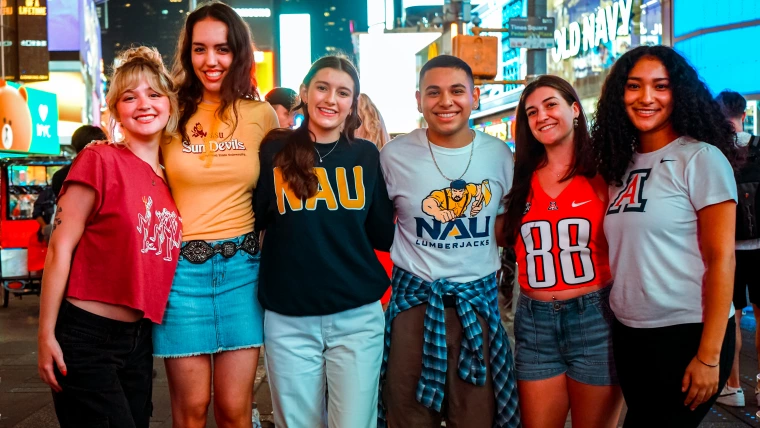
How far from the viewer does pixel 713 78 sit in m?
10.7

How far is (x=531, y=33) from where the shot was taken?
32.8ft

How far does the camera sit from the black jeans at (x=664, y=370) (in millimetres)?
2758

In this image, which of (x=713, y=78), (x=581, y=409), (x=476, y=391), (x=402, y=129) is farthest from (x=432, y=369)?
(x=402, y=129)

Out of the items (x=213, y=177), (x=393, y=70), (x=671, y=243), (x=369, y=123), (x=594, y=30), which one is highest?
(x=393, y=70)

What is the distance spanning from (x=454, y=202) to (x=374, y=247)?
0.50 metres

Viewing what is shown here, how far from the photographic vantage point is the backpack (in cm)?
515

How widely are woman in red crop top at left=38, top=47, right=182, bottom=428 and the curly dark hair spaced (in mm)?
1986

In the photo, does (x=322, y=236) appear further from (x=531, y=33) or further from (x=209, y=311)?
(x=531, y=33)

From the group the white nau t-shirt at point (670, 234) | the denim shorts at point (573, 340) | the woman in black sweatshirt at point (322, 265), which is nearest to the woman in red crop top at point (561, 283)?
the denim shorts at point (573, 340)

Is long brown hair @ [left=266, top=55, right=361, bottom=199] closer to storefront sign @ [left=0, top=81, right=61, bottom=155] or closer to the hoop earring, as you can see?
the hoop earring

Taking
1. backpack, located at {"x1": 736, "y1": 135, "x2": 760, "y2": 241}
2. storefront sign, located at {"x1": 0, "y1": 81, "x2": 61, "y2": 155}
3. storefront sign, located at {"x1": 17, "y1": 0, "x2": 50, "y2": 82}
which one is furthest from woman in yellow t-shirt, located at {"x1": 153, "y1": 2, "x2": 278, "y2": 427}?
storefront sign, located at {"x1": 17, "y1": 0, "x2": 50, "y2": 82}

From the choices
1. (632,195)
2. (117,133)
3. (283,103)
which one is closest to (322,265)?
(117,133)

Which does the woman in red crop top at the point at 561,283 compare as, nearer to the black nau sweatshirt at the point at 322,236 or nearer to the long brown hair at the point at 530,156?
the long brown hair at the point at 530,156

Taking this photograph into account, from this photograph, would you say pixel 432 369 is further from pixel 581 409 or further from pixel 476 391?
pixel 581 409
